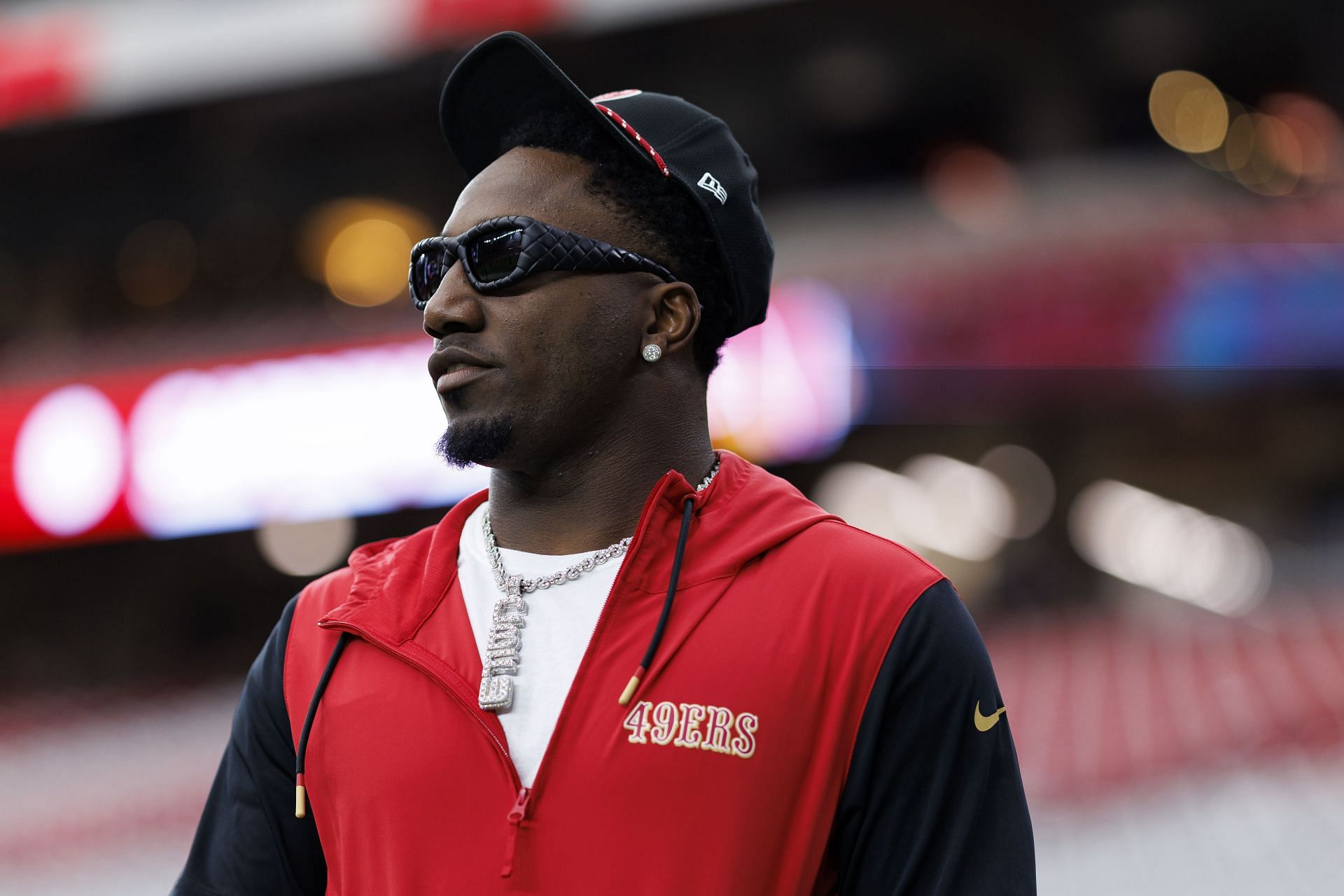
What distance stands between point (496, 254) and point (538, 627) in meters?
0.40

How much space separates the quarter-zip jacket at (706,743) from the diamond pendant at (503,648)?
0.05 feet

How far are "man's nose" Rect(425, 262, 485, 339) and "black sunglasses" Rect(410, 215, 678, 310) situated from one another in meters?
0.01

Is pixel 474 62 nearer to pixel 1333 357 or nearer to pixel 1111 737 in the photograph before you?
pixel 1111 737

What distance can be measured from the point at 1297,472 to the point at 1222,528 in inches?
41.1

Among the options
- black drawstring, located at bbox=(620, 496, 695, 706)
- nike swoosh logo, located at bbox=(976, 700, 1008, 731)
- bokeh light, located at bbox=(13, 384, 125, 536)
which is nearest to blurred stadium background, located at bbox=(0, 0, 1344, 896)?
bokeh light, located at bbox=(13, 384, 125, 536)

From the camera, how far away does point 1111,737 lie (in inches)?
300

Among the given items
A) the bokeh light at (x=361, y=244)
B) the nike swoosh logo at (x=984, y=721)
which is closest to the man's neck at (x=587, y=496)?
the nike swoosh logo at (x=984, y=721)

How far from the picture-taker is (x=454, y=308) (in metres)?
1.41

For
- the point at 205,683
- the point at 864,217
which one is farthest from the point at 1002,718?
the point at 205,683

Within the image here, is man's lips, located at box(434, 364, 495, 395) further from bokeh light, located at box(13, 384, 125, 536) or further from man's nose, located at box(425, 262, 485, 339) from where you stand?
bokeh light, located at box(13, 384, 125, 536)

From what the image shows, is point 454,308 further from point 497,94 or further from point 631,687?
point 631,687

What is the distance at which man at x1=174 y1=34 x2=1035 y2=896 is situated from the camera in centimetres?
124

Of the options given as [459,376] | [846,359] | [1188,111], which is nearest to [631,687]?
[459,376]

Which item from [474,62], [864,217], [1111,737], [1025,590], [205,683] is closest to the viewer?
[474,62]
